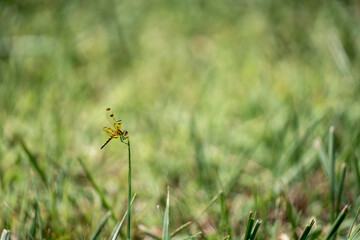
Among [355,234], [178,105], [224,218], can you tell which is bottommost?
[355,234]

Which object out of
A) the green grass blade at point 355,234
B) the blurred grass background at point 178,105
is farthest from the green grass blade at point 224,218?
the green grass blade at point 355,234

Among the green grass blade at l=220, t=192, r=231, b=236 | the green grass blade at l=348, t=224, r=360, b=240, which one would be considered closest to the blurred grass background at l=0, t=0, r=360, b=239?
the green grass blade at l=220, t=192, r=231, b=236

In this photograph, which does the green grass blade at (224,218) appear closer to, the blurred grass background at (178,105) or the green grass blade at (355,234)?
the blurred grass background at (178,105)

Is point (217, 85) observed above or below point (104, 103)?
below

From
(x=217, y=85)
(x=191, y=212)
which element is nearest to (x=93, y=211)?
(x=191, y=212)

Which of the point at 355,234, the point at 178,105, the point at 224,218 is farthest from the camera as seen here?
the point at 178,105

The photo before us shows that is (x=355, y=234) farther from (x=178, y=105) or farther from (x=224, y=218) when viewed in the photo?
(x=178, y=105)

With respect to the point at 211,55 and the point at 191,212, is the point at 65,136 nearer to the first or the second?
the point at 191,212

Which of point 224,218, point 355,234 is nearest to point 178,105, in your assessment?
point 224,218
